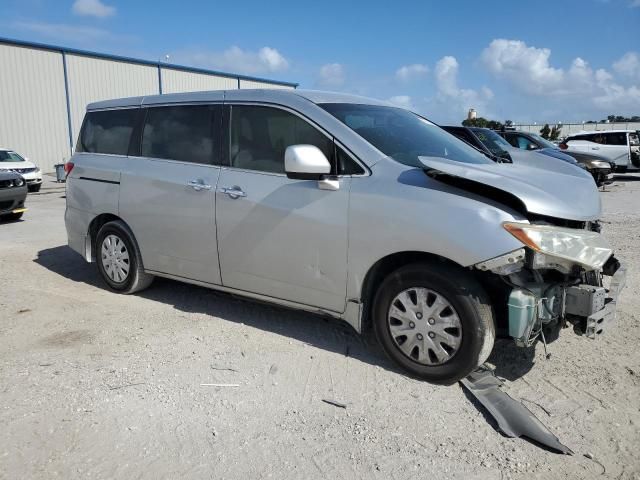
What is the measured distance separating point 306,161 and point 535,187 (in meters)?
1.48

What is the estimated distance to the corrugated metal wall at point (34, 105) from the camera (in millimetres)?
23750

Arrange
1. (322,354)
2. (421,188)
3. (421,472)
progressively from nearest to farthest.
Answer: (421,472) → (421,188) → (322,354)

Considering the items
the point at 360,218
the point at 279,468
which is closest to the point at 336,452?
the point at 279,468

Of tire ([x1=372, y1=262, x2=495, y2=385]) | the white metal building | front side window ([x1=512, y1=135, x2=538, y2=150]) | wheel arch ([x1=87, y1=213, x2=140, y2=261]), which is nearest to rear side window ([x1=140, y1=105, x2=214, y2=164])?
wheel arch ([x1=87, y1=213, x2=140, y2=261])

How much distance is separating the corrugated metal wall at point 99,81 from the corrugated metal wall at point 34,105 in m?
0.59

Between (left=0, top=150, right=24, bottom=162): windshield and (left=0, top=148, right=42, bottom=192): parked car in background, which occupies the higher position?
(left=0, top=150, right=24, bottom=162): windshield

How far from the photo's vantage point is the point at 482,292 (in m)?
3.41

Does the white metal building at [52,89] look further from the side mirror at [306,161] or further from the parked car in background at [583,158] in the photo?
the side mirror at [306,161]

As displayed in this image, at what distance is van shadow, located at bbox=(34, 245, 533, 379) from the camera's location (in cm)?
398

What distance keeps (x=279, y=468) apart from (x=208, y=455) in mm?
388

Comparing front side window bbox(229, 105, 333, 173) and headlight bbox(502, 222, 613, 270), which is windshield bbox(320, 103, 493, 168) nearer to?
front side window bbox(229, 105, 333, 173)

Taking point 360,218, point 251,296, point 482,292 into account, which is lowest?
point 251,296

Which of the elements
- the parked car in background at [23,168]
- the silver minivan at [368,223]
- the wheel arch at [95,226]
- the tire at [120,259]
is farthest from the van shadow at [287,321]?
the parked car in background at [23,168]

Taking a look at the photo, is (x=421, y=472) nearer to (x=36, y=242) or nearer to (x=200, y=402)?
(x=200, y=402)
